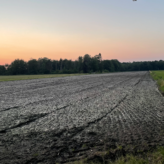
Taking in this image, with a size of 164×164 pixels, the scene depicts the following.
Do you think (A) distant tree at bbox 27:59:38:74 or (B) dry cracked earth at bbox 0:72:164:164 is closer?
(B) dry cracked earth at bbox 0:72:164:164

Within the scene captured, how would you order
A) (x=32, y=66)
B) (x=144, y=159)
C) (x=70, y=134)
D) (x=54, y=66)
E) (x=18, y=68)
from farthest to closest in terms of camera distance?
(x=54, y=66) → (x=32, y=66) → (x=18, y=68) → (x=70, y=134) → (x=144, y=159)

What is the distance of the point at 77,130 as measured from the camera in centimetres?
589

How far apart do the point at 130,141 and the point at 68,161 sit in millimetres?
1808

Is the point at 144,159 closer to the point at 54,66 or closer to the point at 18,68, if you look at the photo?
the point at 18,68

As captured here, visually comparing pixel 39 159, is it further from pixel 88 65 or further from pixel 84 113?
pixel 88 65

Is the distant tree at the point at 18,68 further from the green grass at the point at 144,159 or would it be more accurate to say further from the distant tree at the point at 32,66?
the green grass at the point at 144,159

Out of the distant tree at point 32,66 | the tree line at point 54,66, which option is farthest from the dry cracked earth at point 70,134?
the distant tree at point 32,66

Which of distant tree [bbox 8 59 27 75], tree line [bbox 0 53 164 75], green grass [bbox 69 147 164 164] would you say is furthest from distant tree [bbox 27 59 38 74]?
green grass [bbox 69 147 164 164]

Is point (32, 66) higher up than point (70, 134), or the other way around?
point (32, 66)

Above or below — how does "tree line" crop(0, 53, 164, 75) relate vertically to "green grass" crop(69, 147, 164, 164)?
above

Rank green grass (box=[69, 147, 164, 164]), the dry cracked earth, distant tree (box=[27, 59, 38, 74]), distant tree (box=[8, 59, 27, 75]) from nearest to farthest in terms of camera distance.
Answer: green grass (box=[69, 147, 164, 164]) → the dry cracked earth → distant tree (box=[8, 59, 27, 75]) → distant tree (box=[27, 59, 38, 74])

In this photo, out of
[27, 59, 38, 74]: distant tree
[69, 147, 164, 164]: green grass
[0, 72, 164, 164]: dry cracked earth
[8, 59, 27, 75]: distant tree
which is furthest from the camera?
[27, 59, 38, 74]: distant tree

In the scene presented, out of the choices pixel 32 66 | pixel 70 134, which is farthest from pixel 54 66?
pixel 70 134

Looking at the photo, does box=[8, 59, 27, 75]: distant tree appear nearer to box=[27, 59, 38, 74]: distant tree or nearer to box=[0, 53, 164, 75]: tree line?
box=[0, 53, 164, 75]: tree line
